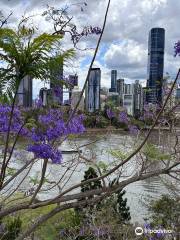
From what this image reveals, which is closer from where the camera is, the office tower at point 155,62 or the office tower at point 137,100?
the office tower at point 155,62

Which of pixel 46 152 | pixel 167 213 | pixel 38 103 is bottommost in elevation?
pixel 167 213

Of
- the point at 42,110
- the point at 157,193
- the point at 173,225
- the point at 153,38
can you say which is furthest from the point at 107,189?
the point at 157,193

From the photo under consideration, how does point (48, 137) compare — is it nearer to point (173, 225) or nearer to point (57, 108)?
point (57, 108)

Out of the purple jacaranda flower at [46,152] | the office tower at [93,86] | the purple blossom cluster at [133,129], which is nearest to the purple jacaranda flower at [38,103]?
the office tower at [93,86]

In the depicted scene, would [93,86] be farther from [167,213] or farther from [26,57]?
[167,213]

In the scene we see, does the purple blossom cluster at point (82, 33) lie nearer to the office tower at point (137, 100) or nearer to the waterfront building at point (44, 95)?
the waterfront building at point (44, 95)

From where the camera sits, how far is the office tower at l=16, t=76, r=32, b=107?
8.09 ft

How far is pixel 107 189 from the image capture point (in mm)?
2123

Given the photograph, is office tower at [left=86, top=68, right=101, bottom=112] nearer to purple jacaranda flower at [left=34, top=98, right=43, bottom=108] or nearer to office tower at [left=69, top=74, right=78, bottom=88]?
office tower at [left=69, top=74, right=78, bottom=88]

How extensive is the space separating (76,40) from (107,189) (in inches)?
41.7

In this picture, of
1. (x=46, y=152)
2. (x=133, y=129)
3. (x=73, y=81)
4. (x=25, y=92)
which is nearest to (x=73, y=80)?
(x=73, y=81)

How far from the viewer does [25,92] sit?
275 centimetres

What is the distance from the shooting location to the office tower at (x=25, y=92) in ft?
8.09

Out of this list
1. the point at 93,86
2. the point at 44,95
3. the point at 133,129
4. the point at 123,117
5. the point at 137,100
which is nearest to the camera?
the point at 44,95
